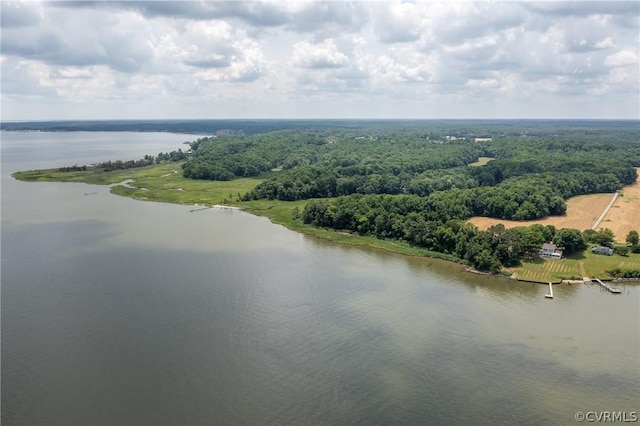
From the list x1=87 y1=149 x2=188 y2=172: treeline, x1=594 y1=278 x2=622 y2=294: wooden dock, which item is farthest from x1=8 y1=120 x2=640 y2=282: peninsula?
x1=594 y1=278 x2=622 y2=294: wooden dock

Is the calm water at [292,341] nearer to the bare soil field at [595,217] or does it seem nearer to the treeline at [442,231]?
the treeline at [442,231]

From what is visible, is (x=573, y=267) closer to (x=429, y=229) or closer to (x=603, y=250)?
(x=603, y=250)

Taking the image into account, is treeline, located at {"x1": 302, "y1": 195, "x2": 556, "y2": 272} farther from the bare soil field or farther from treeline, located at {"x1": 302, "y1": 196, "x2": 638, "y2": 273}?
the bare soil field

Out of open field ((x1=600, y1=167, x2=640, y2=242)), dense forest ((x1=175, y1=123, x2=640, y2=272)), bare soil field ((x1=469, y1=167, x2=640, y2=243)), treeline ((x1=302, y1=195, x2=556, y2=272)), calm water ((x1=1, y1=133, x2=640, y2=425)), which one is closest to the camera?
calm water ((x1=1, y1=133, x2=640, y2=425))

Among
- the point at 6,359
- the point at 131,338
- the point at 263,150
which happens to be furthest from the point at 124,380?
the point at 263,150

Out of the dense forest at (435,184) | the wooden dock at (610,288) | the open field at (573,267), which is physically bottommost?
the wooden dock at (610,288)

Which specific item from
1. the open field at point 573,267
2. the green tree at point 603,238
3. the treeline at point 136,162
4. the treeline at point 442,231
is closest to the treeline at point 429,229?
the treeline at point 442,231

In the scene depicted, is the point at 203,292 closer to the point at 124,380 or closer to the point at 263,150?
the point at 124,380
